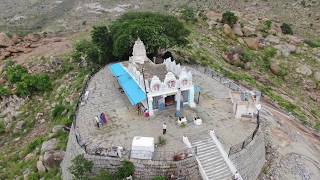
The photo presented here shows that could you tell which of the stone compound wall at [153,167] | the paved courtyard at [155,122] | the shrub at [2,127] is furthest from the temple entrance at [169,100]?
the shrub at [2,127]

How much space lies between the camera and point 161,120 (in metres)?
25.7

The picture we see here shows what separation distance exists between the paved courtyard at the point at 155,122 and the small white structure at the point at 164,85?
65cm

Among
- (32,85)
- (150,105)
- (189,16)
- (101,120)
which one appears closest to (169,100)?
(150,105)

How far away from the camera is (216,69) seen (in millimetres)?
38719

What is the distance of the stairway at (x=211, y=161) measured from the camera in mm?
21672

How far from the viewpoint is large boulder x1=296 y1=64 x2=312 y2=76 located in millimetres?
42250

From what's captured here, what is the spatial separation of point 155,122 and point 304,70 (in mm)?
24378

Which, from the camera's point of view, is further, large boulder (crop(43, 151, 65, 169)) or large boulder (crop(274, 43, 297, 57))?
large boulder (crop(274, 43, 297, 57))

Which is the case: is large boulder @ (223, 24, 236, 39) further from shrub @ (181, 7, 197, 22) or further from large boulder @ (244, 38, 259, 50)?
shrub @ (181, 7, 197, 22)

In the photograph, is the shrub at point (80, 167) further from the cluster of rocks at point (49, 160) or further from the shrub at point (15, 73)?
the shrub at point (15, 73)

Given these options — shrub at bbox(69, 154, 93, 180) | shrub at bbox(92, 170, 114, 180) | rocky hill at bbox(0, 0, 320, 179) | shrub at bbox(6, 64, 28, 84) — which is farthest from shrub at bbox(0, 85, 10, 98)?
shrub at bbox(92, 170, 114, 180)

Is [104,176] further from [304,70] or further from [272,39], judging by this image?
[272,39]

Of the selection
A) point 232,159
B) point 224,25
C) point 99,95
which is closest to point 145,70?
point 99,95

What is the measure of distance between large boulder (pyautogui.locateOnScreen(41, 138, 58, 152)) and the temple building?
21.2ft
